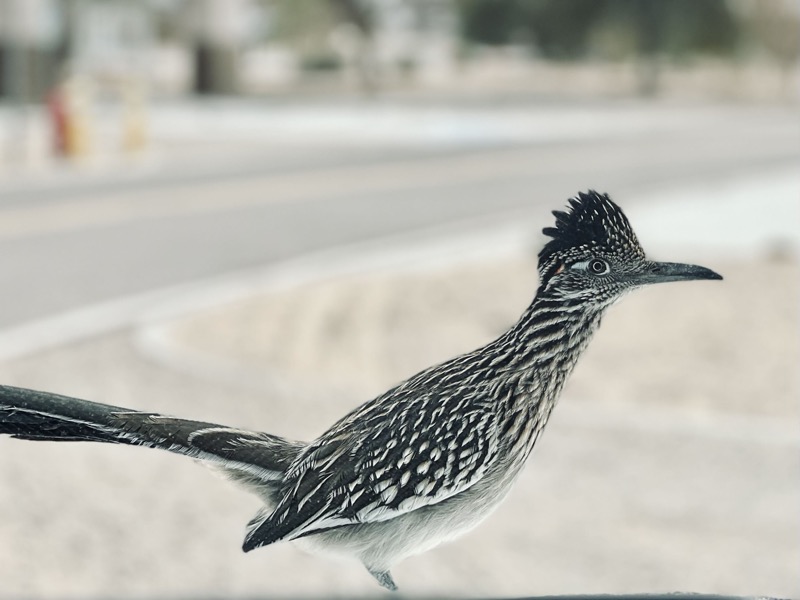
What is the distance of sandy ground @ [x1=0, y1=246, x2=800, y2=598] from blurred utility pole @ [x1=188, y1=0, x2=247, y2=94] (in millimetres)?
48940

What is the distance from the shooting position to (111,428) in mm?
1296

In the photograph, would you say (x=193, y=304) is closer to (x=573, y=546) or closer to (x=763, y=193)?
(x=573, y=546)

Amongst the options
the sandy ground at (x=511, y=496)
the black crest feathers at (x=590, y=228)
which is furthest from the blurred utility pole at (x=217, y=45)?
the black crest feathers at (x=590, y=228)

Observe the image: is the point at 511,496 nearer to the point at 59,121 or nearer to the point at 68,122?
the point at 59,121

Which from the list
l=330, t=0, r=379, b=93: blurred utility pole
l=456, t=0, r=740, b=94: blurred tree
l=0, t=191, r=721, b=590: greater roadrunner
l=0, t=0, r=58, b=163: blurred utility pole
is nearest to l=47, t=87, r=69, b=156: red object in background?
l=0, t=0, r=58, b=163: blurred utility pole

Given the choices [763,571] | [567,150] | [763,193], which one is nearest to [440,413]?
[763,571]

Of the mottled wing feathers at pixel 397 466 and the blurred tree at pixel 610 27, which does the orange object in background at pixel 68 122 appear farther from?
the blurred tree at pixel 610 27

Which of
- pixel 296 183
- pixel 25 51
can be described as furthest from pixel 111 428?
pixel 25 51

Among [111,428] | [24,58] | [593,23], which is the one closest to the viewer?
[111,428]

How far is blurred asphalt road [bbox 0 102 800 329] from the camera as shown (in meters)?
21.5

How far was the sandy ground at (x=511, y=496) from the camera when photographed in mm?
8266

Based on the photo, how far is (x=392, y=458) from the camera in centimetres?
133

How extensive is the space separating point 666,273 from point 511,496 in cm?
315

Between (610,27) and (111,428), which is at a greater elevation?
(111,428)
